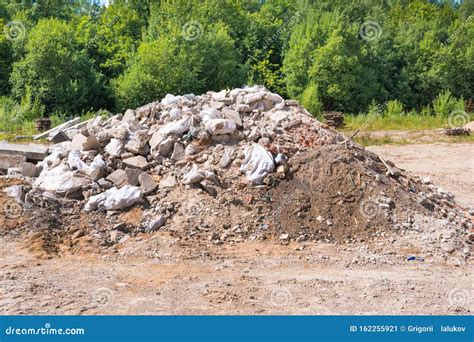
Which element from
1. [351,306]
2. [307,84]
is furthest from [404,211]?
[307,84]

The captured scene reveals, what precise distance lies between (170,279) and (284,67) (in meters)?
21.6

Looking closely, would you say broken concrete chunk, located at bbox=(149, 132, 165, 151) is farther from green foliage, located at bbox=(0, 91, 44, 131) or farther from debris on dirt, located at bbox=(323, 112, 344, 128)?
debris on dirt, located at bbox=(323, 112, 344, 128)

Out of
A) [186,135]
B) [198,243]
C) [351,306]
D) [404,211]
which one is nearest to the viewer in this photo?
[351,306]

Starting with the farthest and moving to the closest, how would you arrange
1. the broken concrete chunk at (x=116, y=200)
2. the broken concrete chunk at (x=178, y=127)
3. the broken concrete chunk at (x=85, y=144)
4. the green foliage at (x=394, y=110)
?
the green foliage at (x=394, y=110), the broken concrete chunk at (x=85, y=144), the broken concrete chunk at (x=178, y=127), the broken concrete chunk at (x=116, y=200)

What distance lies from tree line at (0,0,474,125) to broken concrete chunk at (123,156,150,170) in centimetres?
1323

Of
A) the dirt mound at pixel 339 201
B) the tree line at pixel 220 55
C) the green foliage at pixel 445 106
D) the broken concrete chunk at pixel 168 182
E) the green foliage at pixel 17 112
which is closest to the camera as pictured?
the dirt mound at pixel 339 201

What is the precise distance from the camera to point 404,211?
7977 mm

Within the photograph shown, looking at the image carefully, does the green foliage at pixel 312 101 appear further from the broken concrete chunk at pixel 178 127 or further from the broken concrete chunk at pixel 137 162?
the broken concrete chunk at pixel 137 162

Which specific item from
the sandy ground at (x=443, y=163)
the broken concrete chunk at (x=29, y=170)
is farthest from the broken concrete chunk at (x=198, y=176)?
the sandy ground at (x=443, y=163)

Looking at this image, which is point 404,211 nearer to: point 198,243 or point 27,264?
point 198,243

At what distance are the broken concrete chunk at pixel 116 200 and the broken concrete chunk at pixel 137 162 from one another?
1.91 feet

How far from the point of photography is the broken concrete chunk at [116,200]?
815 centimetres

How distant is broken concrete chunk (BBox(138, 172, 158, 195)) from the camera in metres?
8.33

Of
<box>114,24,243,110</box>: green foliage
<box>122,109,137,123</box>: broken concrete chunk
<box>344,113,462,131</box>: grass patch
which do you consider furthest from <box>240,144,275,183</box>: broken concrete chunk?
<box>114,24,243,110</box>: green foliage
